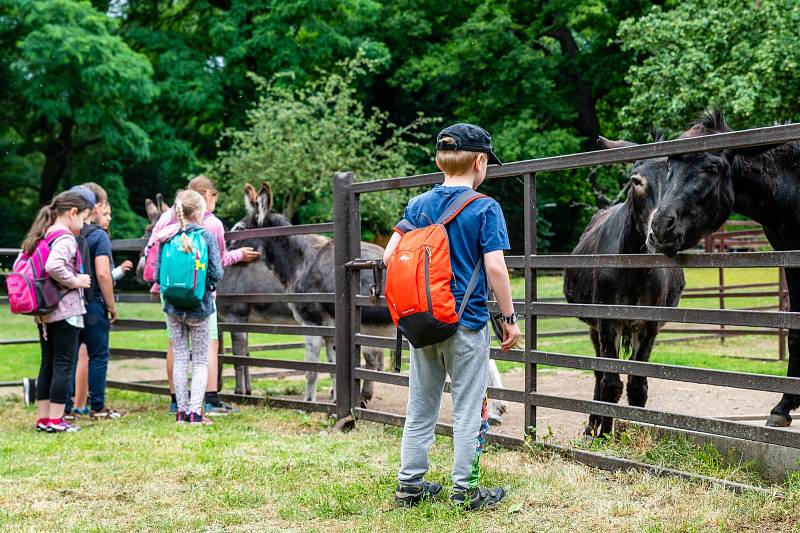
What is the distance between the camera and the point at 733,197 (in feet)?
16.0

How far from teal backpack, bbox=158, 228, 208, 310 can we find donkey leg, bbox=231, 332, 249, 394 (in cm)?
211

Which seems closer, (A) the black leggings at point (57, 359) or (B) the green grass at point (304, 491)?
(B) the green grass at point (304, 491)

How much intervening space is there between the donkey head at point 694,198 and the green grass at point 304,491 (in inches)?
51.8

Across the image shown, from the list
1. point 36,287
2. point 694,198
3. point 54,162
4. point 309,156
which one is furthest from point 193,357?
point 54,162

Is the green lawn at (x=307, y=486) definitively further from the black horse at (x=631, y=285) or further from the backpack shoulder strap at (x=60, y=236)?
the backpack shoulder strap at (x=60, y=236)

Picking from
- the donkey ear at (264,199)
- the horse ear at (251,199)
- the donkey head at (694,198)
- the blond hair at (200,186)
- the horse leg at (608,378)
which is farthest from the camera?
the horse ear at (251,199)

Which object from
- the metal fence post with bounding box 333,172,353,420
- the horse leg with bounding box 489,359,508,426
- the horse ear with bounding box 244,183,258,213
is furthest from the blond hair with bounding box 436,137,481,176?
the horse ear with bounding box 244,183,258,213

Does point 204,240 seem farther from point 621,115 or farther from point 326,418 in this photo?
point 621,115

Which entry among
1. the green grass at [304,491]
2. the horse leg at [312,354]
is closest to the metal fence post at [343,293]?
the green grass at [304,491]

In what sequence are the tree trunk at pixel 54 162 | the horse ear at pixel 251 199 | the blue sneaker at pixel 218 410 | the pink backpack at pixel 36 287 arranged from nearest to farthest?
the pink backpack at pixel 36 287 < the blue sneaker at pixel 218 410 < the horse ear at pixel 251 199 < the tree trunk at pixel 54 162

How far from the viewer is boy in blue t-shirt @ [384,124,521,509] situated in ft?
14.1

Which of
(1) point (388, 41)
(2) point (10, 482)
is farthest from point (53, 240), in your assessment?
(1) point (388, 41)

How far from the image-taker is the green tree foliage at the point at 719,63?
18.5 m

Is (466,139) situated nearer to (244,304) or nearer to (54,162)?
(244,304)
